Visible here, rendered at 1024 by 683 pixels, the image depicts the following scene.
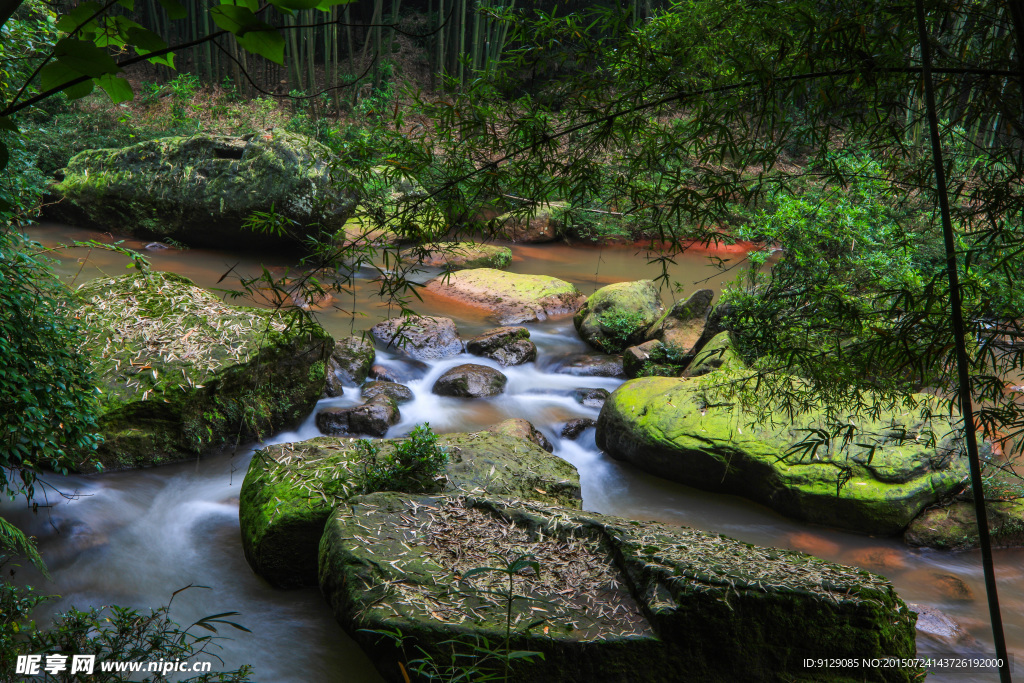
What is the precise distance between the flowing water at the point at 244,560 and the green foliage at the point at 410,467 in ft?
2.68

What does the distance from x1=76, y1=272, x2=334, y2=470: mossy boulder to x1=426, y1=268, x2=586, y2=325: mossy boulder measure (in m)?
4.56

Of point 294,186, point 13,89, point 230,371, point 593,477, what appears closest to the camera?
Answer: point 13,89

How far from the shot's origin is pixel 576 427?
260 inches

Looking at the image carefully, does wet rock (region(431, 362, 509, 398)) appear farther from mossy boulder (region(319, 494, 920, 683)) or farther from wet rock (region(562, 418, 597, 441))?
mossy boulder (region(319, 494, 920, 683))

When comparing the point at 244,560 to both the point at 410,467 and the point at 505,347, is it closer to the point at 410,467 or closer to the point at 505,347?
the point at 410,467

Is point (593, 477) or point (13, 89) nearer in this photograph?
point (13, 89)

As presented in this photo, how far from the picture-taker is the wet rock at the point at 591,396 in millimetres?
7246

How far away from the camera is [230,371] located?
5.14 m

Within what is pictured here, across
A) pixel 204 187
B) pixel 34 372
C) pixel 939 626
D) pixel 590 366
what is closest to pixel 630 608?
pixel 939 626

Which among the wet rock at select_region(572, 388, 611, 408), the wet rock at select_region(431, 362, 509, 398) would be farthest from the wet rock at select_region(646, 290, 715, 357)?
the wet rock at select_region(431, 362, 509, 398)

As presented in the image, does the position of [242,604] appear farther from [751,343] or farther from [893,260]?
[893,260]

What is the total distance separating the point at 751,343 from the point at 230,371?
4.12m

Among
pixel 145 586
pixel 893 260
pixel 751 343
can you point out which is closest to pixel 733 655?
pixel 751 343

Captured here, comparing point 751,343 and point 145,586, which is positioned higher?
point 751,343
